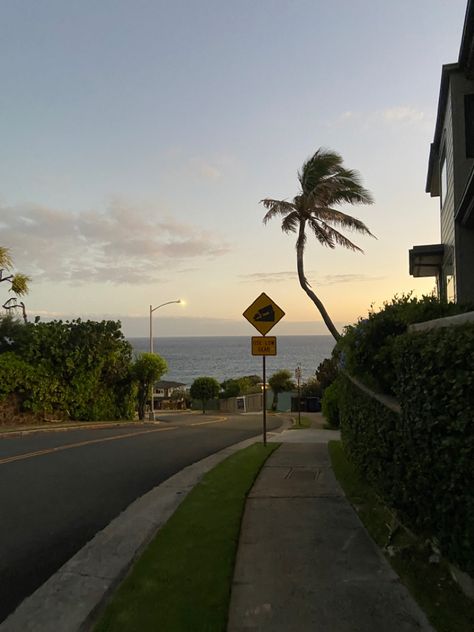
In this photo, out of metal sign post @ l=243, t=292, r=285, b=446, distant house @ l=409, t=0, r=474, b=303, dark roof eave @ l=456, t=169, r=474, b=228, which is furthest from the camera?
metal sign post @ l=243, t=292, r=285, b=446

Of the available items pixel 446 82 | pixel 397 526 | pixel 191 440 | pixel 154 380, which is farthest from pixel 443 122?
pixel 154 380

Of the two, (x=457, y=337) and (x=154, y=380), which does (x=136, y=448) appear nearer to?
(x=457, y=337)

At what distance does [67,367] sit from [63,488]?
18514 mm

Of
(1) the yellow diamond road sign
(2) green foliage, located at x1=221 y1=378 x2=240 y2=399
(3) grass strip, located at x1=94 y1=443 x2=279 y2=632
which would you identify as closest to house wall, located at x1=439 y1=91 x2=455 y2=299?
(1) the yellow diamond road sign

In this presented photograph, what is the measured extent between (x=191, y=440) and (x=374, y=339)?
9.41 m

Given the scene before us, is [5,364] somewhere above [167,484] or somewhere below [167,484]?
above

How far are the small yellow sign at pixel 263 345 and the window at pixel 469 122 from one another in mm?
6122

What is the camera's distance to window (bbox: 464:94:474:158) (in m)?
12.1

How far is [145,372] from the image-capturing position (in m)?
31.0

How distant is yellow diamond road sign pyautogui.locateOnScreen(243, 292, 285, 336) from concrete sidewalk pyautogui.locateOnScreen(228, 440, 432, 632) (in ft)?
19.4

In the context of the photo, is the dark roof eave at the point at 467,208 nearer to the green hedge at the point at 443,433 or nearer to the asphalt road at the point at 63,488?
the green hedge at the point at 443,433

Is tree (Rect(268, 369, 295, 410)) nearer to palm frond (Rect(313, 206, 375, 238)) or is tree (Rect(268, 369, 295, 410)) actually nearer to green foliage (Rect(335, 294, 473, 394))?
palm frond (Rect(313, 206, 375, 238))

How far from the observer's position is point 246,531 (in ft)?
19.1

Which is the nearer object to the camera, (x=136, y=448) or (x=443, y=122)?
(x=136, y=448)
